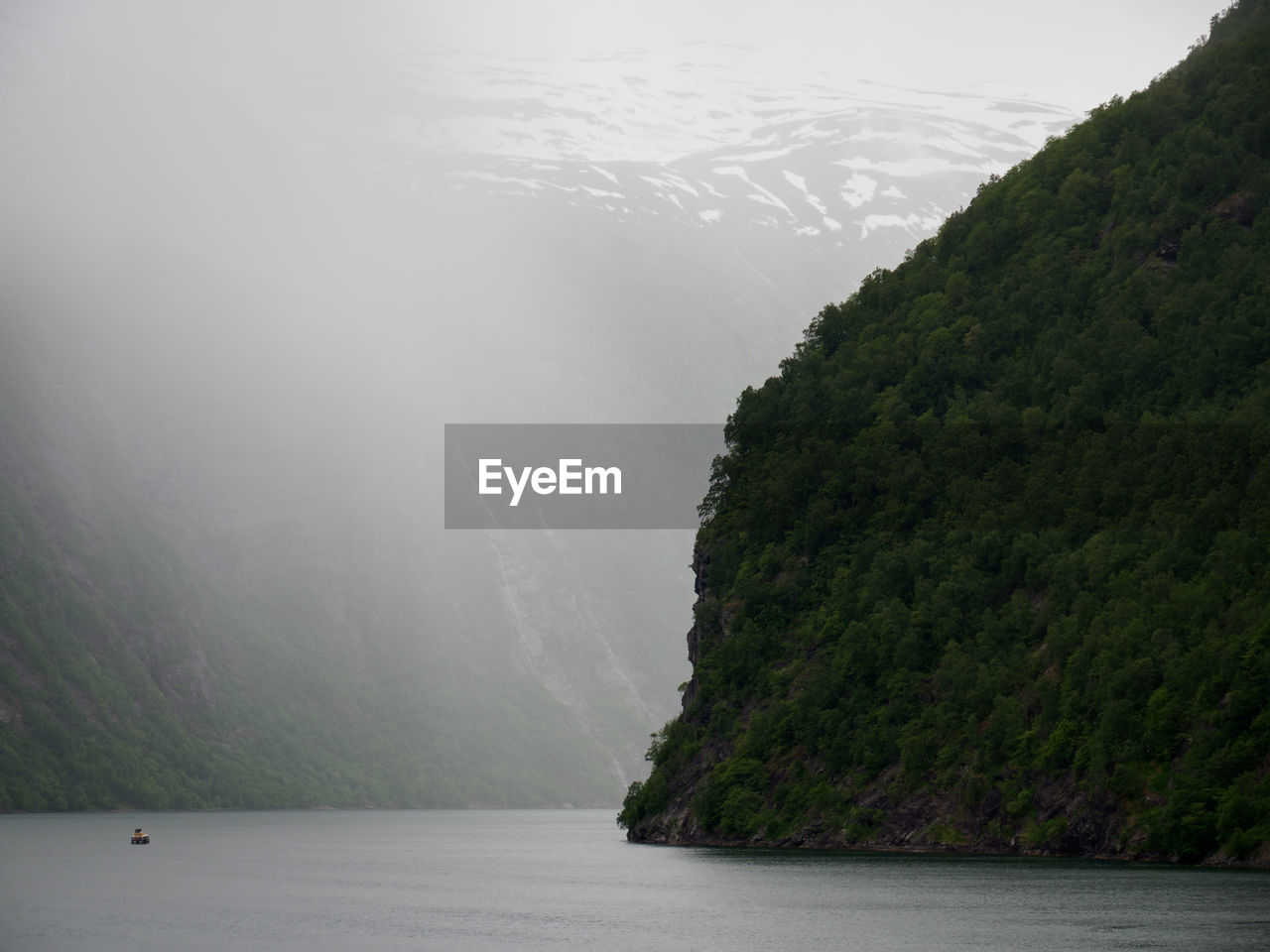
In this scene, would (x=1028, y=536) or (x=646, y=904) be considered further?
(x=1028, y=536)

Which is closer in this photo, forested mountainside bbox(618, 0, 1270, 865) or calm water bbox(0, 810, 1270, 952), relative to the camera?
calm water bbox(0, 810, 1270, 952)

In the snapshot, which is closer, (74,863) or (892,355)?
(74,863)

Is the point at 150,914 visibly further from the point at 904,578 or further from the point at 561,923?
the point at 904,578

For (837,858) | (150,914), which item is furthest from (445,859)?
(150,914)

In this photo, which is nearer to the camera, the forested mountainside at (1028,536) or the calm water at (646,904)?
the calm water at (646,904)

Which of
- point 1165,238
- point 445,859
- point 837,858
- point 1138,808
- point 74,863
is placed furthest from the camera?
point 1165,238
